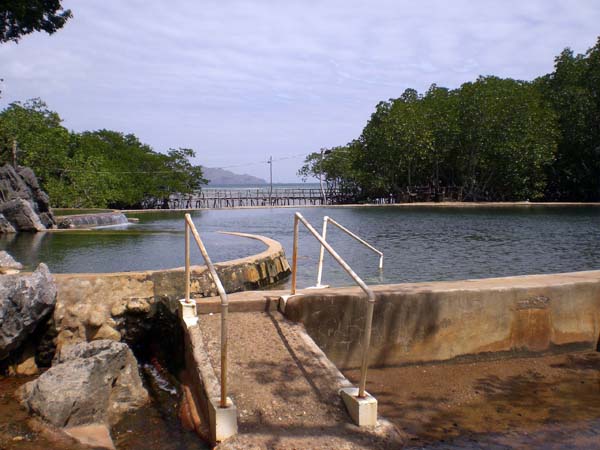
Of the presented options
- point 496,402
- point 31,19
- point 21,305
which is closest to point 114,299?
point 21,305

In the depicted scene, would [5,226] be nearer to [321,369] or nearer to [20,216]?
[20,216]

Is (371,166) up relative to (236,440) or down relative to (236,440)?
up

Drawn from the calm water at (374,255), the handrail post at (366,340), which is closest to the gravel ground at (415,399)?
the handrail post at (366,340)

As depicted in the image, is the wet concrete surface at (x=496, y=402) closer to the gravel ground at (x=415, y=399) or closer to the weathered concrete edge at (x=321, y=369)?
the gravel ground at (x=415, y=399)

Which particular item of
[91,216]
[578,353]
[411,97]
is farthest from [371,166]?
[578,353]

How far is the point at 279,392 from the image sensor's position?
3938mm

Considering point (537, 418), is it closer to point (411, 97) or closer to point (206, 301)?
point (206, 301)

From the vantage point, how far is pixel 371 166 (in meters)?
44.2

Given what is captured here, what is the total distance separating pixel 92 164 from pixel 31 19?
20.2 metres

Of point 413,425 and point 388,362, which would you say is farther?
point 388,362

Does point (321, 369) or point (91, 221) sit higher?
point (91, 221)

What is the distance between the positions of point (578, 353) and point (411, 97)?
41233 mm

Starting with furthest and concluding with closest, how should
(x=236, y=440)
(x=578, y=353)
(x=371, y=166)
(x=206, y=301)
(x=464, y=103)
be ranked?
(x=371, y=166), (x=464, y=103), (x=578, y=353), (x=206, y=301), (x=236, y=440)

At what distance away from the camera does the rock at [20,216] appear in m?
14.6
